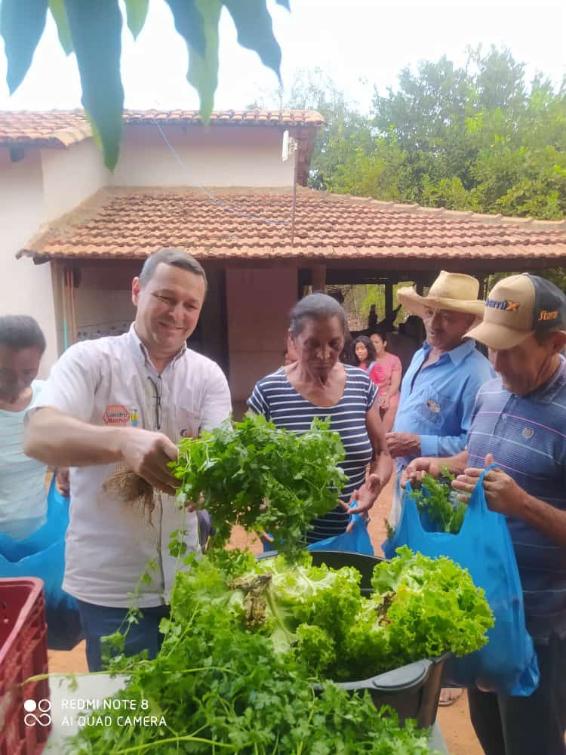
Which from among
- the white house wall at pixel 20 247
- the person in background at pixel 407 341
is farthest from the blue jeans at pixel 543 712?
the person in background at pixel 407 341

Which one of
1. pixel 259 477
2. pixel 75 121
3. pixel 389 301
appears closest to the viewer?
pixel 259 477

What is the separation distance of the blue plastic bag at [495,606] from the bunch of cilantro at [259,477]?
649mm

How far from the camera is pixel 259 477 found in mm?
1434

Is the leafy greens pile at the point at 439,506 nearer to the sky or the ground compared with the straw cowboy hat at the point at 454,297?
nearer to the ground

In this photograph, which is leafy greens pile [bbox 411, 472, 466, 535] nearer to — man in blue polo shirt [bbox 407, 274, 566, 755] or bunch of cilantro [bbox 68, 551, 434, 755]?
man in blue polo shirt [bbox 407, 274, 566, 755]

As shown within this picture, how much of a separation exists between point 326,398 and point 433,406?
2.38 feet

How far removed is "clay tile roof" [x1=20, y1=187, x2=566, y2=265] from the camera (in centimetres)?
861

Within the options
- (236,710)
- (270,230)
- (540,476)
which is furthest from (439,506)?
(270,230)

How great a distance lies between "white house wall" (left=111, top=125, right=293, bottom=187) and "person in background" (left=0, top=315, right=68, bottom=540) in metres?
10.0

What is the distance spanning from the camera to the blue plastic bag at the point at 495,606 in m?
1.83

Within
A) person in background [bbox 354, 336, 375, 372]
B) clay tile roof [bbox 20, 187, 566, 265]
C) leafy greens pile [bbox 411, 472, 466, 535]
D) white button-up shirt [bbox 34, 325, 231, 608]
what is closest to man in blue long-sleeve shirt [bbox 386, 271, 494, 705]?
leafy greens pile [bbox 411, 472, 466, 535]

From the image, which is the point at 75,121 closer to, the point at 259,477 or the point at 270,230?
the point at 270,230

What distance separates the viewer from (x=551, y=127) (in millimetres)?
22531

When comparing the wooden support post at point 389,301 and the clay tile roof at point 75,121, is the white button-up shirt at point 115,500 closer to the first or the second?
the clay tile roof at point 75,121
